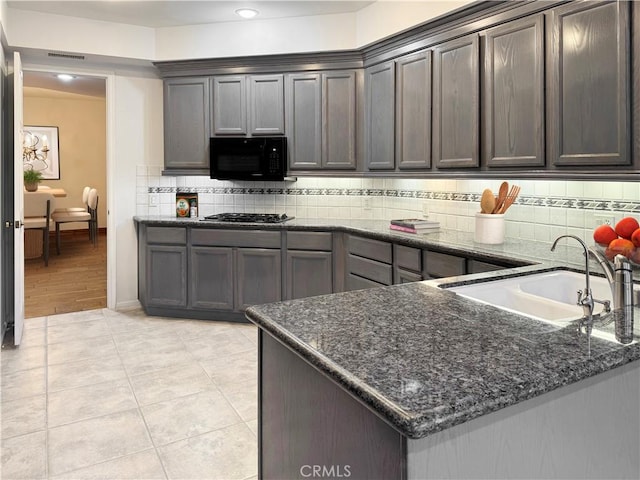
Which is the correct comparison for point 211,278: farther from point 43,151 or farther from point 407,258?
point 43,151

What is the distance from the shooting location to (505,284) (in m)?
1.67

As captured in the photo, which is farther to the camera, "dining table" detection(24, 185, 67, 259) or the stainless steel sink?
"dining table" detection(24, 185, 67, 259)

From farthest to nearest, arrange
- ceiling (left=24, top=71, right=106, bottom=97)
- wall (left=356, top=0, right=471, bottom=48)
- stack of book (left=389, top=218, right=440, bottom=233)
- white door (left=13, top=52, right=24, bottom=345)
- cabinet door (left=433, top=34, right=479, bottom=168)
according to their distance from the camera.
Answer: ceiling (left=24, top=71, right=106, bottom=97) → white door (left=13, top=52, right=24, bottom=345) → stack of book (left=389, top=218, right=440, bottom=233) → wall (left=356, top=0, right=471, bottom=48) → cabinet door (left=433, top=34, right=479, bottom=168)

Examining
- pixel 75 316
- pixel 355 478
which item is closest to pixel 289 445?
pixel 355 478

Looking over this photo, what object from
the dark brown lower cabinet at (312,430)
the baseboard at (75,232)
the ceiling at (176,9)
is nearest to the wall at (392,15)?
the ceiling at (176,9)

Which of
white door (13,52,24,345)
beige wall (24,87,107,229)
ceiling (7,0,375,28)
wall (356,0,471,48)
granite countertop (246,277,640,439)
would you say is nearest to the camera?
granite countertop (246,277,640,439)

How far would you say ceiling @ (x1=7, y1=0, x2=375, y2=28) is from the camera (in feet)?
12.7

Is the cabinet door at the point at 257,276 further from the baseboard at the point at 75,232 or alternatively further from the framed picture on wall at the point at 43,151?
the framed picture on wall at the point at 43,151

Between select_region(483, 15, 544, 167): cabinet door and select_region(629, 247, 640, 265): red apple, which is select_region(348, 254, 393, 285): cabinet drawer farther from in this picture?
select_region(629, 247, 640, 265): red apple

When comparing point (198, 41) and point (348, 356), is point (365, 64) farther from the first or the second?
point (348, 356)

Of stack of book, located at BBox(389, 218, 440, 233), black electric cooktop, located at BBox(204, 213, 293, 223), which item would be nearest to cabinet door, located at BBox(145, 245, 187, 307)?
black electric cooktop, located at BBox(204, 213, 293, 223)

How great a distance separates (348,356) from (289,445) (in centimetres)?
38

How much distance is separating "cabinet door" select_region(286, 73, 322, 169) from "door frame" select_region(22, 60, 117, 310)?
1.69 m

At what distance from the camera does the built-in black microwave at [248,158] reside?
166 inches
